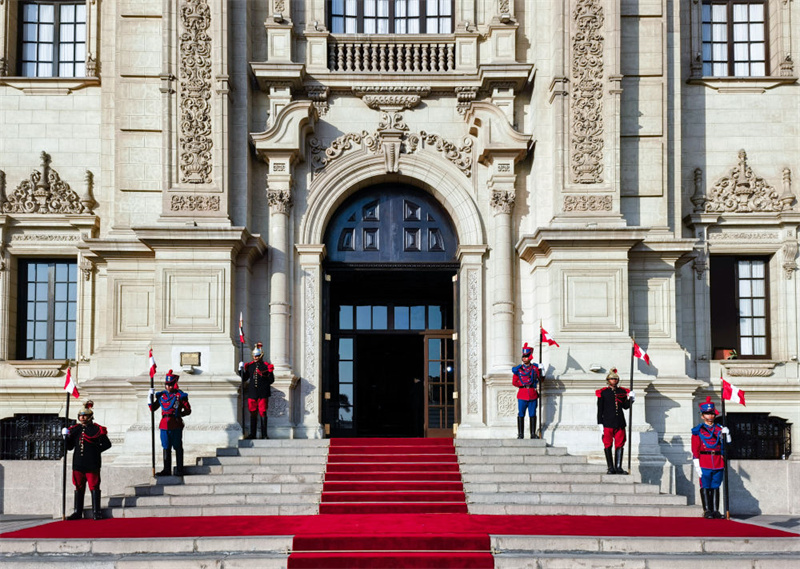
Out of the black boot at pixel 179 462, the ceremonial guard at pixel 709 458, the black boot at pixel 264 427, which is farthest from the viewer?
the black boot at pixel 264 427

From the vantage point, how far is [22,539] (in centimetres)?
1405

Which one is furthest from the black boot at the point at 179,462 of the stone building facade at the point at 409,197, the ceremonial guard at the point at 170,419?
the stone building facade at the point at 409,197

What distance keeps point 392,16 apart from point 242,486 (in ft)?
36.9

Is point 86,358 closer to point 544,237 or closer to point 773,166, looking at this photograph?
point 544,237

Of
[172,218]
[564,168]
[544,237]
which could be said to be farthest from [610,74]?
[172,218]

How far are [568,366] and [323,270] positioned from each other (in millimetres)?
5729

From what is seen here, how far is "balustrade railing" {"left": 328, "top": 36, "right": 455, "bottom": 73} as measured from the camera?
73.0ft

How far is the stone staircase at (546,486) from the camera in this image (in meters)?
16.5

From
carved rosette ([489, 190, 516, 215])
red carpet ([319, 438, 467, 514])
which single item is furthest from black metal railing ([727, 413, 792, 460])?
carved rosette ([489, 190, 516, 215])

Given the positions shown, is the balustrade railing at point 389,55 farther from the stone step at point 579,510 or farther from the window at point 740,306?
the stone step at point 579,510

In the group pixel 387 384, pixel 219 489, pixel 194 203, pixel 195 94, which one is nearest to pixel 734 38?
pixel 195 94

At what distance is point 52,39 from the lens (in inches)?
899

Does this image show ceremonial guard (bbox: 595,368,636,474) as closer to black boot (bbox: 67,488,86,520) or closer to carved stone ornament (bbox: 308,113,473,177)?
carved stone ornament (bbox: 308,113,473,177)

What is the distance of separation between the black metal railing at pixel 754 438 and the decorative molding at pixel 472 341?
5.46 m
